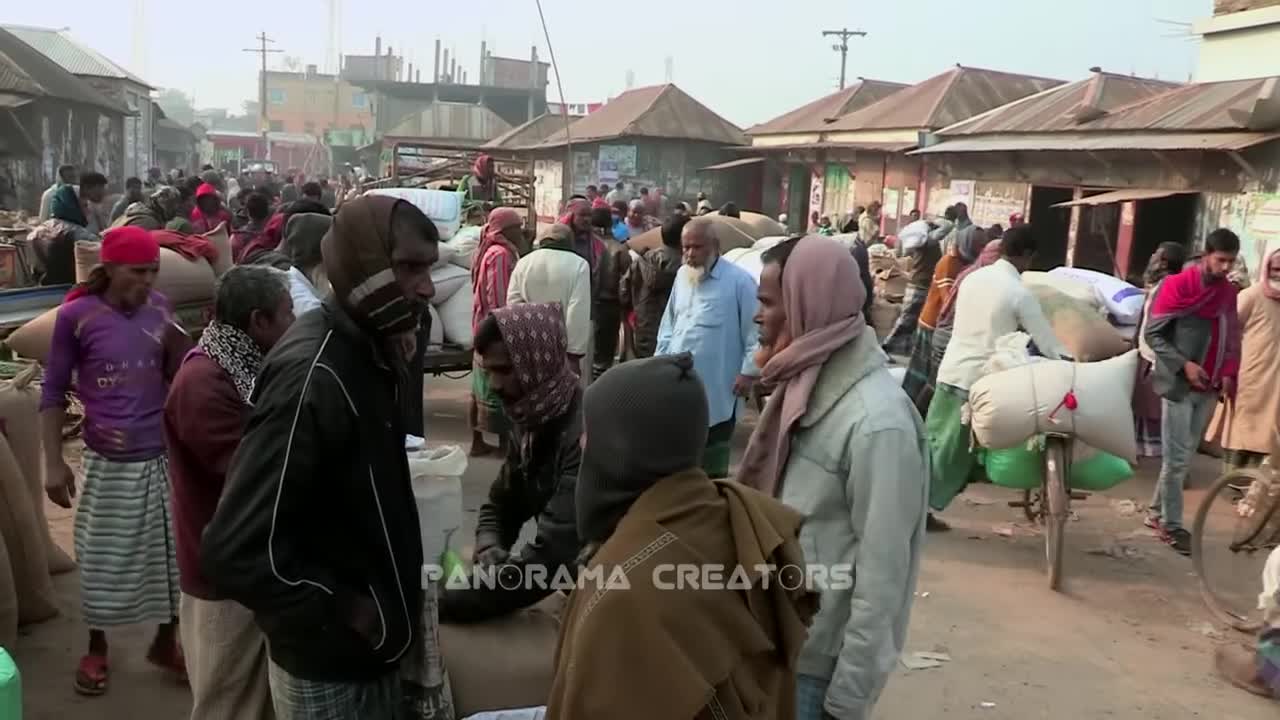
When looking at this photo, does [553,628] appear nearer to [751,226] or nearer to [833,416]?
[833,416]

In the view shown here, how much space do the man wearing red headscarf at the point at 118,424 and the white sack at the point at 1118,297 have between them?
22.0 ft

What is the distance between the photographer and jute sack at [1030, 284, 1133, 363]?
24.6 feet

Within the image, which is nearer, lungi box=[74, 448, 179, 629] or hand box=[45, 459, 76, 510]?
lungi box=[74, 448, 179, 629]

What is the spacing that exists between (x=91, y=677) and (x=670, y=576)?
130 inches

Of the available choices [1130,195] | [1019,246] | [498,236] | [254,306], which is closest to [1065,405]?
[1019,246]

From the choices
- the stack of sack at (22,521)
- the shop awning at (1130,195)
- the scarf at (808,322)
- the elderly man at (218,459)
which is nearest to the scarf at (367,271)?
the elderly man at (218,459)

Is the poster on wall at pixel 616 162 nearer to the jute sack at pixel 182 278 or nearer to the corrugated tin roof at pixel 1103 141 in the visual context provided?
the corrugated tin roof at pixel 1103 141

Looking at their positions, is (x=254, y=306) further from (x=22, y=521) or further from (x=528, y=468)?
(x=22, y=521)

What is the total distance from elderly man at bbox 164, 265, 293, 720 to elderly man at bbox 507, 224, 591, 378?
140 inches

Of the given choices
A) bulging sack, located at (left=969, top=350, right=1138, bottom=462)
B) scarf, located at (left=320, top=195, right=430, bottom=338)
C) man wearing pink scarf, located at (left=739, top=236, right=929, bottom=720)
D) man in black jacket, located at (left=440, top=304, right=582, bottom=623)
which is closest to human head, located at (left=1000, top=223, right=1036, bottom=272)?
bulging sack, located at (left=969, top=350, right=1138, bottom=462)

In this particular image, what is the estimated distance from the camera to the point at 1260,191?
10844 mm

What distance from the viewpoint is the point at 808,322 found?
106 inches

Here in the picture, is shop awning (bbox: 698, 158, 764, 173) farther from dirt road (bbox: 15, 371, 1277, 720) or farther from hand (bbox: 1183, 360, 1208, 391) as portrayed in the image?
hand (bbox: 1183, 360, 1208, 391)

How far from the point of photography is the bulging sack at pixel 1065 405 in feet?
18.2
